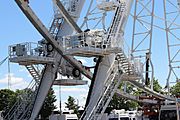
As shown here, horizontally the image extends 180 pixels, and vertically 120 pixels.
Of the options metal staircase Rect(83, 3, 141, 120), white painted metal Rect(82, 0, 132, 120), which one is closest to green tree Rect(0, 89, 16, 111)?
metal staircase Rect(83, 3, 141, 120)

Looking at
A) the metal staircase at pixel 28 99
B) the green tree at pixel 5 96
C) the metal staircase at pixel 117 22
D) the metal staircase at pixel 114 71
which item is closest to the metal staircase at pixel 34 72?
the metal staircase at pixel 28 99

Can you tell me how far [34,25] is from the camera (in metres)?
33.7

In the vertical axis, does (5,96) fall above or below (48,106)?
above

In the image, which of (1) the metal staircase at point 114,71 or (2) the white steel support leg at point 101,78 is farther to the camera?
(2) the white steel support leg at point 101,78

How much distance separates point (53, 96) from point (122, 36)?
222 feet

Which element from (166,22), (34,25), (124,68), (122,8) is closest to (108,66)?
(124,68)

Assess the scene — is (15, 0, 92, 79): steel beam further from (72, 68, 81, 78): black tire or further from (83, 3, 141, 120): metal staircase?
(83, 3, 141, 120): metal staircase

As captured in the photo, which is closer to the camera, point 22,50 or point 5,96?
point 22,50

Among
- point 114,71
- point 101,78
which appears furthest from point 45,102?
point 101,78

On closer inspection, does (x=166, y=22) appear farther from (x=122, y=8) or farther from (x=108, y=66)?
(x=108, y=66)

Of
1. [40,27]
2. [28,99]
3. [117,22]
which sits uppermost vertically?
[117,22]

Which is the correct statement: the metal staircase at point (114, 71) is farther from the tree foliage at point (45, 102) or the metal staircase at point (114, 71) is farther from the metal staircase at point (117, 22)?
the tree foliage at point (45, 102)

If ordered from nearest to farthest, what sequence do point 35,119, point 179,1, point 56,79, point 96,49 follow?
point 96,49, point 35,119, point 56,79, point 179,1

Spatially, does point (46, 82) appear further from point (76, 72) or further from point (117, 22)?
point (117, 22)
